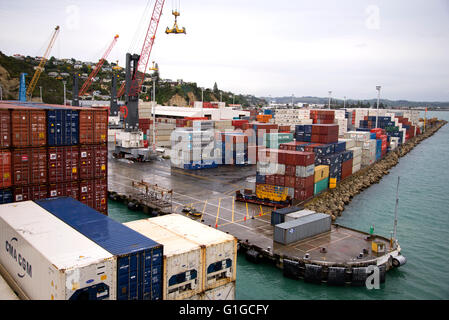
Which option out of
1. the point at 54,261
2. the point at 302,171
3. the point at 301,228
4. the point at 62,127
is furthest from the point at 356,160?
the point at 54,261

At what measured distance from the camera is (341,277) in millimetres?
21828

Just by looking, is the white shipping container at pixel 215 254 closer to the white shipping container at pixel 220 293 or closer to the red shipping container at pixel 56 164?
the white shipping container at pixel 220 293

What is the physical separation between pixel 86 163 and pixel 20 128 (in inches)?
170

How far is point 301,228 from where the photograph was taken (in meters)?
26.3

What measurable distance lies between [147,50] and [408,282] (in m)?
52.0

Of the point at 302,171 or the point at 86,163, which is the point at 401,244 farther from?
the point at 86,163

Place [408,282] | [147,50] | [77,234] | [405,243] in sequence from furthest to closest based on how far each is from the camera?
1. [147,50]
2. [405,243]
3. [408,282]
4. [77,234]

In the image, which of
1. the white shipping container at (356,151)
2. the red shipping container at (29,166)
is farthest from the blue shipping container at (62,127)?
the white shipping container at (356,151)

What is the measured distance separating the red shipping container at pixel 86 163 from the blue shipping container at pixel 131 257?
8329mm

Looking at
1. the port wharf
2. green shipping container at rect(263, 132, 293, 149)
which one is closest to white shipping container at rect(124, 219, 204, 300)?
the port wharf

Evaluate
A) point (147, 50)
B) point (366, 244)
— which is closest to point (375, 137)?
point (147, 50)

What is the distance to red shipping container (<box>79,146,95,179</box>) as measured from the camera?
23734 millimetres

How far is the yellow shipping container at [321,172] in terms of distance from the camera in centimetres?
3872
